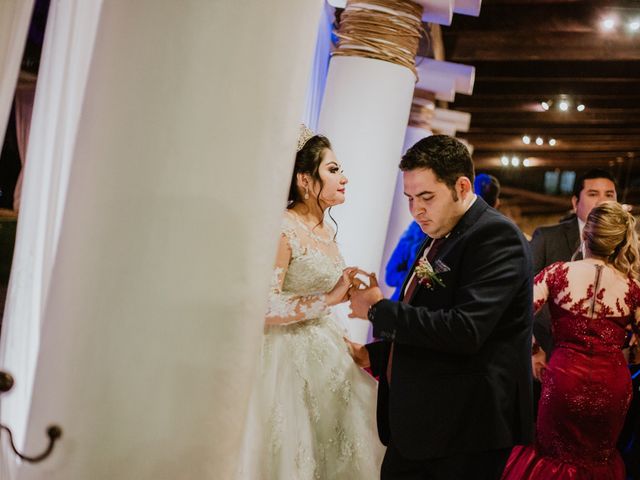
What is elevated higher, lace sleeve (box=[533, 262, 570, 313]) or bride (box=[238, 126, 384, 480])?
lace sleeve (box=[533, 262, 570, 313])

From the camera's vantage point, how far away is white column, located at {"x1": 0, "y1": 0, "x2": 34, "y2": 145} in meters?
2.33

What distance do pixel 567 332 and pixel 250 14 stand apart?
2815 millimetres

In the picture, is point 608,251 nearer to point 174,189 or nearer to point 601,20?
point 174,189

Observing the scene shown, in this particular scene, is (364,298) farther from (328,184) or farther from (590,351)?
(590,351)

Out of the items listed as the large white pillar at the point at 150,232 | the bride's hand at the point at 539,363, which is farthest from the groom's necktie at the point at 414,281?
the bride's hand at the point at 539,363

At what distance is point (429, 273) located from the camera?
8.14ft

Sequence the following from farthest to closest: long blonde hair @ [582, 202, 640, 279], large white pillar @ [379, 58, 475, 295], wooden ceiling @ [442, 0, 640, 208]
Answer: wooden ceiling @ [442, 0, 640, 208]
large white pillar @ [379, 58, 475, 295]
long blonde hair @ [582, 202, 640, 279]

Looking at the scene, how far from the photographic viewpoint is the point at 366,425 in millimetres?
2971

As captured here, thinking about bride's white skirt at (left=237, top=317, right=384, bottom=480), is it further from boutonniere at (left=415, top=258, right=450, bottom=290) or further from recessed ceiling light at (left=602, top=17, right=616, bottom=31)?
recessed ceiling light at (left=602, top=17, right=616, bottom=31)

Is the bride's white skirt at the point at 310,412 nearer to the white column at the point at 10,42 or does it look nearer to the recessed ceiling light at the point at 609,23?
the white column at the point at 10,42

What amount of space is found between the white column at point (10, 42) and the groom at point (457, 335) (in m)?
1.17

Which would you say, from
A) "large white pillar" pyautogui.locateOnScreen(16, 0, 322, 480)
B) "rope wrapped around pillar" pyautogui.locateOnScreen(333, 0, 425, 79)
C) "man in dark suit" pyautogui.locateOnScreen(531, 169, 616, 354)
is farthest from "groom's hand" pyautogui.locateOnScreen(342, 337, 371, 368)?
"man in dark suit" pyautogui.locateOnScreen(531, 169, 616, 354)

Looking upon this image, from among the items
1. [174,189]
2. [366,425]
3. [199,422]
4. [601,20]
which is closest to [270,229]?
[174,189]

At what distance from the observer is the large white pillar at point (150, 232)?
154 centimetres
